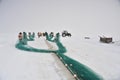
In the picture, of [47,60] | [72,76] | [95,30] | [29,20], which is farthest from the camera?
[29,20]

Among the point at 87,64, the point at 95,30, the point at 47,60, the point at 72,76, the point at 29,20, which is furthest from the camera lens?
the point at 29,20

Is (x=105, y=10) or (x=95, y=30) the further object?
(x=105, y=10)

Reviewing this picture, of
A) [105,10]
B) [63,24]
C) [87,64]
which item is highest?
[105,10]

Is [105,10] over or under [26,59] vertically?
over

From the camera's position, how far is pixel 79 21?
339 inches

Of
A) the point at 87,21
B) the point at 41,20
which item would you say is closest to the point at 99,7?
the point at 87,21

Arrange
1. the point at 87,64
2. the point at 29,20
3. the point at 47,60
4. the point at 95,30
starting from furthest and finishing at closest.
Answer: the point at 29,20 < the point at 95,30 < the point at 47,60 < the point at 87,64

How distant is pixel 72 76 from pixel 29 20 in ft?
22.2

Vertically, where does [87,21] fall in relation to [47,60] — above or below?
above

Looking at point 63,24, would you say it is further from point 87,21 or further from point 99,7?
point 99,7

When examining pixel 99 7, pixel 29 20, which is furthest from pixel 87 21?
pixel 29 20

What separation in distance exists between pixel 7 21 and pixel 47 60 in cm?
618

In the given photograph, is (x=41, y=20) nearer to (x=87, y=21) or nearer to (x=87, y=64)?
(x=87, y=21)

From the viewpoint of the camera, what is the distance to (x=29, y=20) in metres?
8.63
